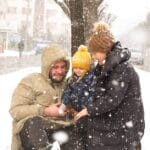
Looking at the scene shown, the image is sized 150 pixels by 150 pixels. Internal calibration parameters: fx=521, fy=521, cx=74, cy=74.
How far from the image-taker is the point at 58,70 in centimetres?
471

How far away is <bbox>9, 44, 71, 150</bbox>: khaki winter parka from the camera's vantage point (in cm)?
462

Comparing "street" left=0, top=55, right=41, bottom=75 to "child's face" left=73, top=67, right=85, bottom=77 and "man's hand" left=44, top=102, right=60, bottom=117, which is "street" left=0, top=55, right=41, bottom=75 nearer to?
"man's hand" left=44, top=102, right=60, bottom=117

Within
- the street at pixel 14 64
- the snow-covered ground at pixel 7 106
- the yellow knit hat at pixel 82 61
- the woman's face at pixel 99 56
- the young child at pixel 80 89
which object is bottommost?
the street at pixel 14 64

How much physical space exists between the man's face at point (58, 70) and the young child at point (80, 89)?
5.8 inches

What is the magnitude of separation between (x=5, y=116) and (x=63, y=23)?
80.2 meters

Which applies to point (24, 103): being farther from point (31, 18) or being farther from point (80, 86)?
point (31, 18)

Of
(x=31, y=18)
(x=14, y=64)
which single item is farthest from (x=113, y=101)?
(x=31, y=18)

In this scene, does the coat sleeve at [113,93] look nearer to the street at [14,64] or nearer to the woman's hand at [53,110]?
the woman's hand at [53,110]

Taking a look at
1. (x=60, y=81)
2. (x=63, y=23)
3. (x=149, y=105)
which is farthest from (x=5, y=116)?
(x=63, y=23)

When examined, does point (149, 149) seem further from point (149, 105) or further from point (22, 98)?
point (149, 105)

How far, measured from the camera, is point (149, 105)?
1265 cm

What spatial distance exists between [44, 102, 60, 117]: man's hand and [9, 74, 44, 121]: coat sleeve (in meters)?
0.06

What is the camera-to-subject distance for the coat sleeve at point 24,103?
462cm

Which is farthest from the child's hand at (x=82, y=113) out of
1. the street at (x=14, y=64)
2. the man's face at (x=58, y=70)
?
the street at (x=14, y=64)
